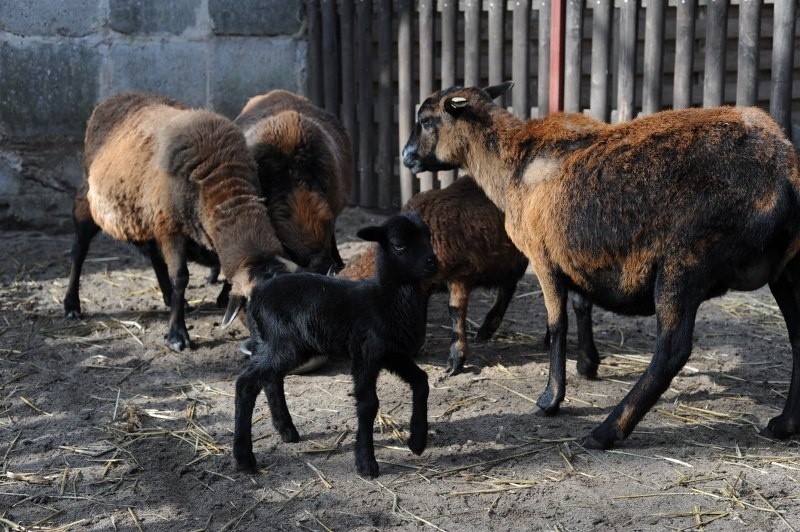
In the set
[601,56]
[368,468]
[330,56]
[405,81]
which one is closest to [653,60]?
[601,56]

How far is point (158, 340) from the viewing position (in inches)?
267

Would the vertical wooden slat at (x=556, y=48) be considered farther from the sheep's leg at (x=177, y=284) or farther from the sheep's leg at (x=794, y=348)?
the sheep's leg at (x=794, y=348)

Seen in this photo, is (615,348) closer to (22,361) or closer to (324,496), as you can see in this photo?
(324,496)

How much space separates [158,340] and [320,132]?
1.89 meters

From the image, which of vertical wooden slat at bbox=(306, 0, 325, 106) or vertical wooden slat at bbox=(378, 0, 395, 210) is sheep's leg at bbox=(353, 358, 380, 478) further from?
vertical wooden slat at bbox=(306, 0, 325, 106)

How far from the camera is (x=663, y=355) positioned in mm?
4645

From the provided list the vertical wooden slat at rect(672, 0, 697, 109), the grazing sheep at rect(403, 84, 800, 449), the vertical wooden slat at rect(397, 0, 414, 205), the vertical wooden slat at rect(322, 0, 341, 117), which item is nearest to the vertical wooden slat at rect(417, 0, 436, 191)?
the vertical wooden slat at rect(397, 0, 414, 205)

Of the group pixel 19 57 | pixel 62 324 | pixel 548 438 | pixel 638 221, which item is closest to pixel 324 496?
pixel 548 438

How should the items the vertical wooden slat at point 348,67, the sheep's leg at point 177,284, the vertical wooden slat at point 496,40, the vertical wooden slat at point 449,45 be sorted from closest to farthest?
1. the sheep's leg at point 177,284
2. the vertical wooden slat at point 496,40
3. the vertical wooden slat at point 449,45
4. the vertical wooden slat at point 348,67

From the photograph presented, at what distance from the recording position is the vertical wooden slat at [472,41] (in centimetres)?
888

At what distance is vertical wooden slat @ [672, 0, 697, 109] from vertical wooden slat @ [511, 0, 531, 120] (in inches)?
51.2

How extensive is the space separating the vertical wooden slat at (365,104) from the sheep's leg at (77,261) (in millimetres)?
3233

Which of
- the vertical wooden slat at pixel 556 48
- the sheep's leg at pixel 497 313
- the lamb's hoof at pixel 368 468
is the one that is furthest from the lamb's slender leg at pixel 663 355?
the vertical wooden slat at pixel 556 48

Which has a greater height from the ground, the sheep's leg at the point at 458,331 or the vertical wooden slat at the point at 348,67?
the vertical wooden slat at the point at 348,67
